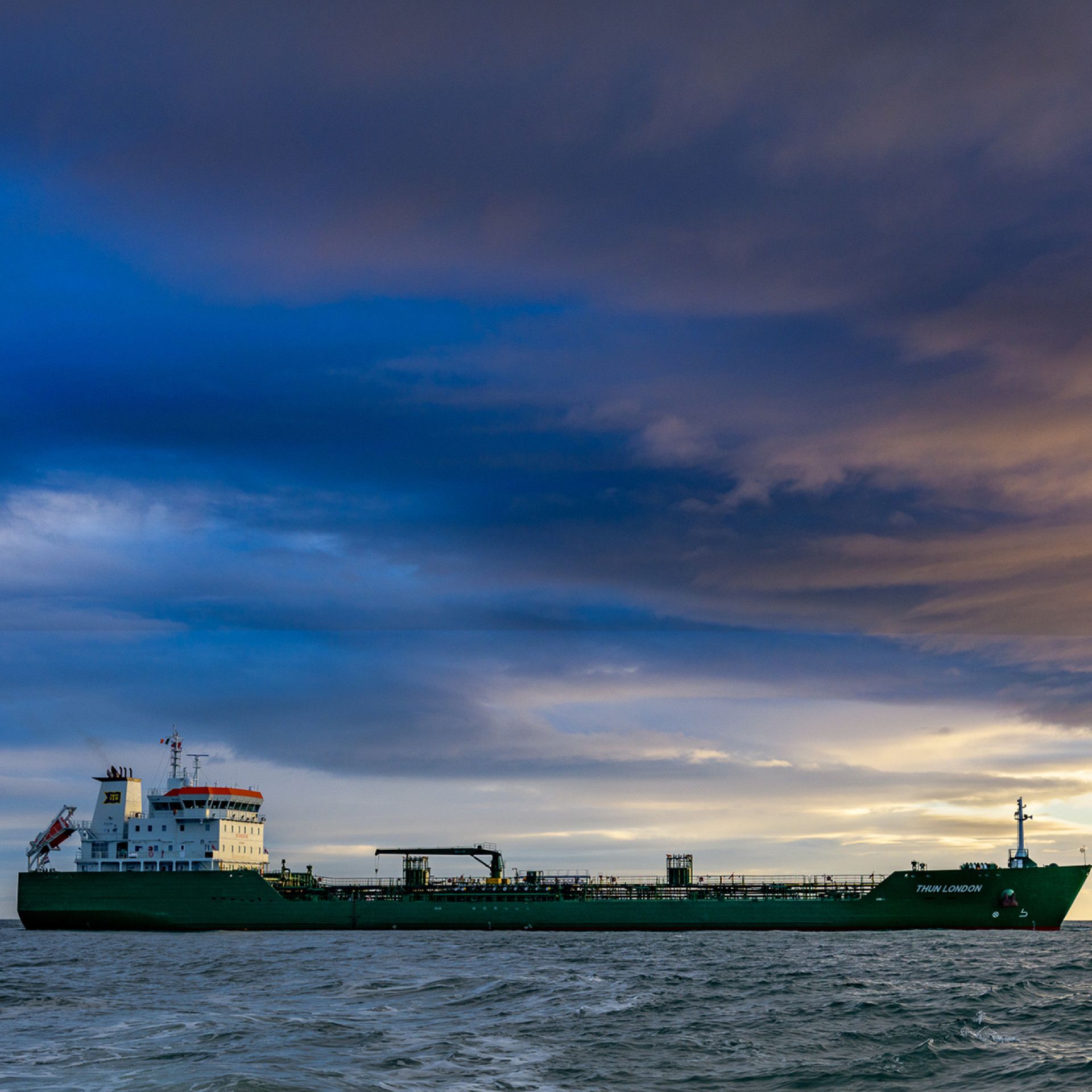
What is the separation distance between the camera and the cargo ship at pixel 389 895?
7175 centimetres

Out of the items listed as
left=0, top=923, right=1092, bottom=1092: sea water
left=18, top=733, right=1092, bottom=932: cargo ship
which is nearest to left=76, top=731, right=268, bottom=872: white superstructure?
left=18, top=733, right=1092, bottom=932: cargo ship

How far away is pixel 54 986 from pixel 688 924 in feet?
149

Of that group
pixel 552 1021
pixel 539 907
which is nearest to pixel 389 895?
pixel 539 907

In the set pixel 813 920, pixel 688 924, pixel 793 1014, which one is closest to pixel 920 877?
pixel 813 920

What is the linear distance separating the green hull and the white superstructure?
109 inches

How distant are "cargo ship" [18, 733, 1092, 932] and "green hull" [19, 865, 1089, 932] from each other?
9cm

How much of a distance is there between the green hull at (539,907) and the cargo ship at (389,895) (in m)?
0.09

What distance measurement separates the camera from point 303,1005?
33.5 meters

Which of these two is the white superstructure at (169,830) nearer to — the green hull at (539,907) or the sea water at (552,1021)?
the green hull at (539,907)

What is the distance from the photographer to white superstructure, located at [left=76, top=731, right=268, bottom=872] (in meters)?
78.7

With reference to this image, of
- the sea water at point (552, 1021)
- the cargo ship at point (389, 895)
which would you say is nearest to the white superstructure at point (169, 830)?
the cargo ship at point (389, 895)

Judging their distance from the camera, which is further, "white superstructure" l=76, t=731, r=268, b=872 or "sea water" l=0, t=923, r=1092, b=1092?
"white superstructure" l=76, t=731, r=268, b=872

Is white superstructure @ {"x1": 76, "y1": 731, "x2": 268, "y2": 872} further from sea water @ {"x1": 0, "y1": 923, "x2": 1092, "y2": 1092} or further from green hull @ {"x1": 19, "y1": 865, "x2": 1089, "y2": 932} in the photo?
sea water @ {"x1": 0, "y1": 923, "x2": 1092, "y2": 1092}

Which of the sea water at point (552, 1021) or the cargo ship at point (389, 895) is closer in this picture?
the sea water at point (552, 1021)
